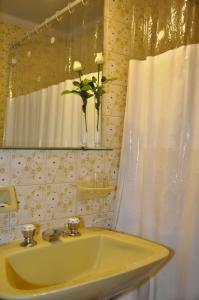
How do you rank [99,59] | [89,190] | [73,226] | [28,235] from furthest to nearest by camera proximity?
1. [99,59]
2. [89,190]
3. [73,226]
4. [28,235]

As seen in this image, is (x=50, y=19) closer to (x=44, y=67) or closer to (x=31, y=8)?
(x=31, y=8)

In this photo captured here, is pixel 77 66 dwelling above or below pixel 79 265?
above

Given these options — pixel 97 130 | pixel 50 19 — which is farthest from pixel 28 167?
pixel 50 19

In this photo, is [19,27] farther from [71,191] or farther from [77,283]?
[77,283]

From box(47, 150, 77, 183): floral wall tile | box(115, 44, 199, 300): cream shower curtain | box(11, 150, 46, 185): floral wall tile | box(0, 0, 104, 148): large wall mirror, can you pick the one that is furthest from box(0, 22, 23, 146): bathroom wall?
box(115, 44, 199, 300): cream shower curtain

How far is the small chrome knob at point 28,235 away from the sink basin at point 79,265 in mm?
24

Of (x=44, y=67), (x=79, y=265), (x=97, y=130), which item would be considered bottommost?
(x=79, y=265)

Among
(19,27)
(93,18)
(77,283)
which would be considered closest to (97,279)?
(77,283)

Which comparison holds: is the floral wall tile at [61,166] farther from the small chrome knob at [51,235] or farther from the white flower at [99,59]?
the white flower at [99,59]

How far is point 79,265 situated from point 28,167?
433mm

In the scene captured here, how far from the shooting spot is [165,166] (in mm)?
1237

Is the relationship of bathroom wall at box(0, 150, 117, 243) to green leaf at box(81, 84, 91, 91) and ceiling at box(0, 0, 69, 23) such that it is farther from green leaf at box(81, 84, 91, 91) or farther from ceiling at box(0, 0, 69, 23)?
ceiling at box(0, 0, 69, 23)

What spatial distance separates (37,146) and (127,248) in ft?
1.77

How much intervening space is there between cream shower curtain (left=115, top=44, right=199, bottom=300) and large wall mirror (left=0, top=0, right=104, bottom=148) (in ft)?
0.76
